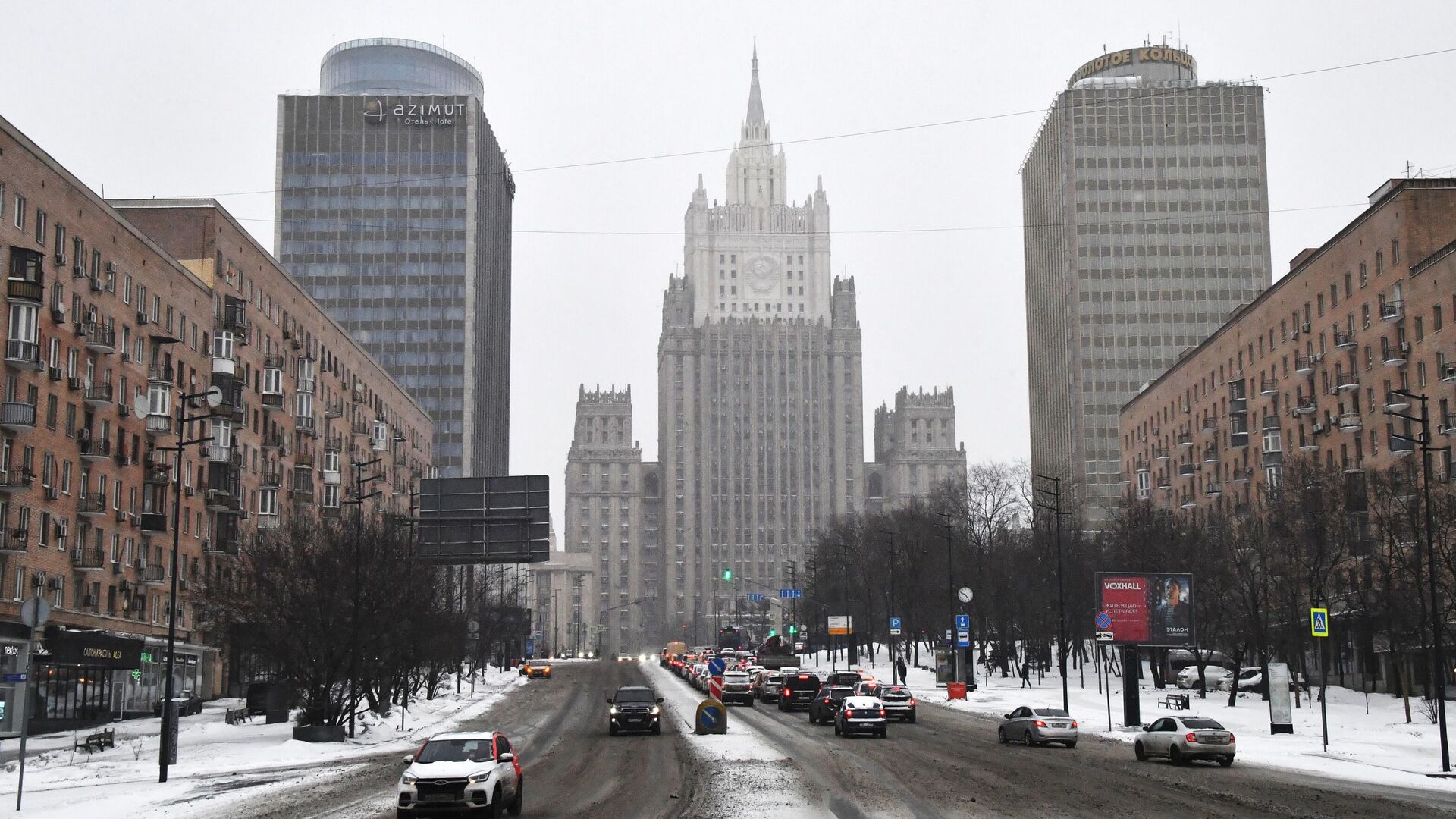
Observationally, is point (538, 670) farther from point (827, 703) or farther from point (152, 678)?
point (827, 703)

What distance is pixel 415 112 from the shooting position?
584 ft

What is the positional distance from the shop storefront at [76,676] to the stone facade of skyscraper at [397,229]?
116737mm

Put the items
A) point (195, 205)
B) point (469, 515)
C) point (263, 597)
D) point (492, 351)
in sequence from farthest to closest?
point (492, 351), point (195, 205), point (469, 515), point (263, 597)

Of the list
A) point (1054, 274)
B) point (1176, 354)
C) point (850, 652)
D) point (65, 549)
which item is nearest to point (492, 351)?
point (1054, 274)

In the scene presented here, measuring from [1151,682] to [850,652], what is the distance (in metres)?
27.4

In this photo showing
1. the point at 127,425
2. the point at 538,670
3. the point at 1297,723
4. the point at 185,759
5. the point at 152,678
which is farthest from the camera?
the point at 538,670

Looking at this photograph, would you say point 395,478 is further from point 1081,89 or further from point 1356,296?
point 1081,89

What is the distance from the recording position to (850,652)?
357 feet

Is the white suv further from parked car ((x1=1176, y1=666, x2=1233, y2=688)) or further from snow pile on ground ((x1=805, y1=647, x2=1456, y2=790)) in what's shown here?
parked car ((x1=1176, y1=666, x2=1233, y2=688))

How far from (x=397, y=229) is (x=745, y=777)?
15271 centimetres

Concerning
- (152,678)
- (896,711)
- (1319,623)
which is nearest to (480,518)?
(152,678)

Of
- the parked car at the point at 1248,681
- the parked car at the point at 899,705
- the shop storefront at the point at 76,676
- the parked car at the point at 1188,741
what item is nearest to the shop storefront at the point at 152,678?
the shop storefront at the point at 76,676

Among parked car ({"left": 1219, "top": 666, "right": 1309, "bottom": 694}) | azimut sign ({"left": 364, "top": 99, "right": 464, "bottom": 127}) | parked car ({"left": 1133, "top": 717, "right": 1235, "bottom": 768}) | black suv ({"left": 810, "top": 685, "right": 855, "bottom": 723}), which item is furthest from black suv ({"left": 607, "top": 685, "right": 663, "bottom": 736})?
azimut sign ({"left": 364, "top": 99, "right": 464, "bottom": 127})

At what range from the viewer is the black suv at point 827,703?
54688mm
